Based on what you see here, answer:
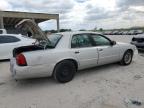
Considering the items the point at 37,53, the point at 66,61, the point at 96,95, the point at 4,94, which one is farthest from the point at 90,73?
the point at 4,94

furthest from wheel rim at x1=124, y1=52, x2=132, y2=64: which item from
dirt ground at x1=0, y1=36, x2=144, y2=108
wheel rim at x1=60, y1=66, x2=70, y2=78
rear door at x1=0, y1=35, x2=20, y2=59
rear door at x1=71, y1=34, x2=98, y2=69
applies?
rear door at x1=0, y1=35, x2=20, y2=59

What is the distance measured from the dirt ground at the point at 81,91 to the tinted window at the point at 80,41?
1.01 m

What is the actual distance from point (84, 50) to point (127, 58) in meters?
2.38

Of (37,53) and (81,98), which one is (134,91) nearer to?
(81,98)

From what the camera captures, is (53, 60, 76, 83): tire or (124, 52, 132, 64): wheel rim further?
(124, 52, 132, 64): wheel rim

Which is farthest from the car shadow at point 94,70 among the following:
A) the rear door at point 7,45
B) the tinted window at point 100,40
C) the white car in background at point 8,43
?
the rear door at point 7,45

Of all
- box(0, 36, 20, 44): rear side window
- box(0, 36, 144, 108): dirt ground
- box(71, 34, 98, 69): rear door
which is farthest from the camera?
box(0, 36, 20, 44): rear side window

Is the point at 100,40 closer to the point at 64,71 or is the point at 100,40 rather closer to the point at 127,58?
the point at 127,58

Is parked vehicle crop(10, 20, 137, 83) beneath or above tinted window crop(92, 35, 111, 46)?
beneath

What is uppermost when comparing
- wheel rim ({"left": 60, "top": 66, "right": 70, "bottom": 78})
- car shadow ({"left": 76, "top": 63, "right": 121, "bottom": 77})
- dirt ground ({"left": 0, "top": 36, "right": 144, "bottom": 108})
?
wheel rim ({"left": 60, "top": 66, "right": 70, "bottom": 78})

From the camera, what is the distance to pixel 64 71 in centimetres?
475

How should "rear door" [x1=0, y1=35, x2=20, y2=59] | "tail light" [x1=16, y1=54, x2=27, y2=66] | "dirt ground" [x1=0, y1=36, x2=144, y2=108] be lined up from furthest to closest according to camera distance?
"rear door" [x1=0, y1=35, x2=20, y2=59] < "tail light" [x1=16, y1=54, x2=27, y2=66] < "dirt ground" [x1=0, y1=36, x2=144, y2=108]

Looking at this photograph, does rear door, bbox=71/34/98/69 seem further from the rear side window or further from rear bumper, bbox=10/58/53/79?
the rear side window

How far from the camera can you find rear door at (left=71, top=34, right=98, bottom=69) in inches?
195
